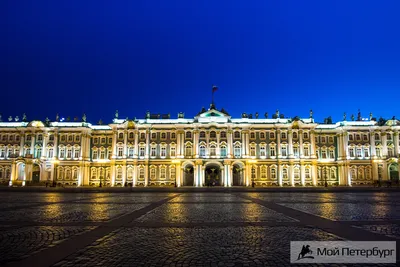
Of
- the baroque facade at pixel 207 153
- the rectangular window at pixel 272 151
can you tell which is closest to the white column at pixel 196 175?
the baroque facade at pixel 207 153

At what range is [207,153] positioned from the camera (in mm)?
71812

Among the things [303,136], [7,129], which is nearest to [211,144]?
[303,136]

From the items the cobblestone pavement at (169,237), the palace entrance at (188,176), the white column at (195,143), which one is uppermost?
→ the white column at (195,143)

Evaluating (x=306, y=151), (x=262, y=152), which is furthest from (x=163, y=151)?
(x=306, y=151)

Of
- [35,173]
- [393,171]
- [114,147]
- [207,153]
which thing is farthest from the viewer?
[35,173]

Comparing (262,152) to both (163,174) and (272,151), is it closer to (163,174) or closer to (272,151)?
(272,151)

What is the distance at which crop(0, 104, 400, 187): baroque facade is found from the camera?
233 ft

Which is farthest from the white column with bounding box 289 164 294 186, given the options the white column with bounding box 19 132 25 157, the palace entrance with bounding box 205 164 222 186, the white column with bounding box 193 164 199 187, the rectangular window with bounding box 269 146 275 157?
the white column with bounding box 19 132 25 157

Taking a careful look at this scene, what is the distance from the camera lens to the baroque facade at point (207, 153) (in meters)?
71.1

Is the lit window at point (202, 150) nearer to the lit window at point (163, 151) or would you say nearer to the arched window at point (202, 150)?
the arched window at point (202, 150)

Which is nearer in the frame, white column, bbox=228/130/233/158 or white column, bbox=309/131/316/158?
white column, bbox=228/130/233/158

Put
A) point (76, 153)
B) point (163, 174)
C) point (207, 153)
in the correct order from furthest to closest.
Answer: point (76, 153)
point (163, 174)
point (207, 153)

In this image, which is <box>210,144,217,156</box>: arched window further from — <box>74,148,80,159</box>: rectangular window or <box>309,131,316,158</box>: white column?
<box>74,148,80,159</box>: rectangular window

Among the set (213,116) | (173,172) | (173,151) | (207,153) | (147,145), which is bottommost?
(173,172)
